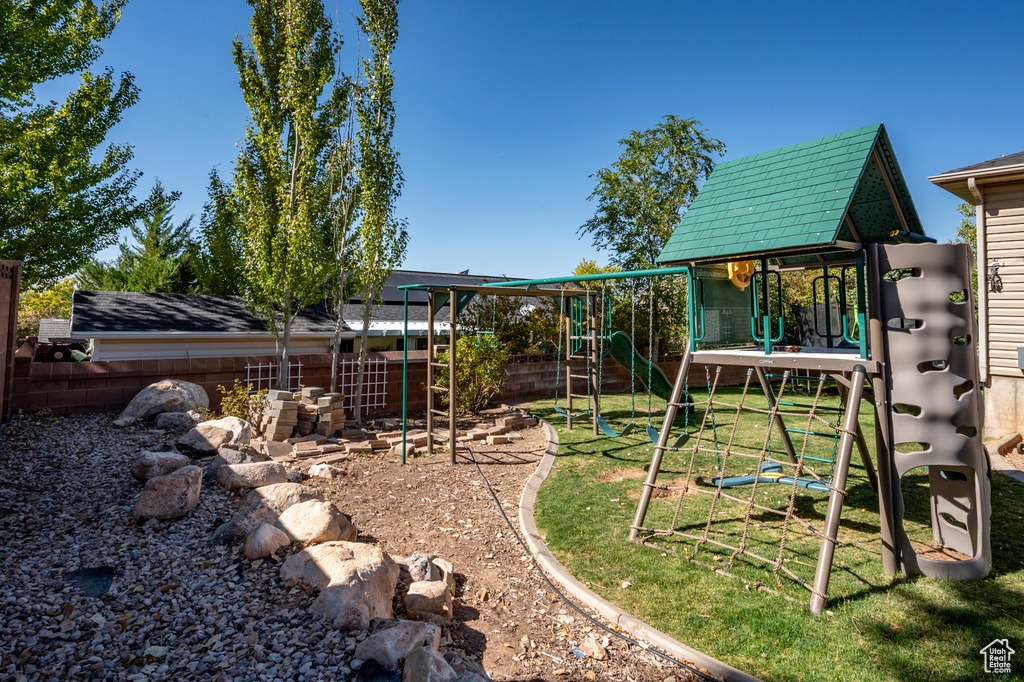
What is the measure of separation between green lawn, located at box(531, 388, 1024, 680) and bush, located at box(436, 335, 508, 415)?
14.5 feet

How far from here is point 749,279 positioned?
258 inches

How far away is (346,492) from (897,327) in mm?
6055

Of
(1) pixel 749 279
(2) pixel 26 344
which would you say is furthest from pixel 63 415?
(1) pixel 749 279

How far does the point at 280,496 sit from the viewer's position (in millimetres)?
5016

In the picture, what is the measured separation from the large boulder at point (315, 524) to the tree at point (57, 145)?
1025 centimetres

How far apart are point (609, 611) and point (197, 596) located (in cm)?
288

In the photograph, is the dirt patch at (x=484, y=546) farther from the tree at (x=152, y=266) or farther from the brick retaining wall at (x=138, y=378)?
the tree at (x=152, y=266)

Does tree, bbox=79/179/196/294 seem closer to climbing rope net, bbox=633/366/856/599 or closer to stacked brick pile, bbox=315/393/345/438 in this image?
stacked brick pile, bbox=315/393/345/438

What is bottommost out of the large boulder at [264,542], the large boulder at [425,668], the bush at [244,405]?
the large boulder at [425,668]

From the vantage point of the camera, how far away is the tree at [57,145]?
10219mm

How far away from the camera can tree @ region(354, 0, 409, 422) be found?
31.9ft

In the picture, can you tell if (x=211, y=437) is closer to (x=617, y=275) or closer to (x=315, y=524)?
(x=315, y=524)

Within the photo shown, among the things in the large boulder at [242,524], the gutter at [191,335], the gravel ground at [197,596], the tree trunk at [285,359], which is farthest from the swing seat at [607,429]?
the gutter at [191,335]

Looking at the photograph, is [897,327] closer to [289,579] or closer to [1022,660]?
[1022,660]
